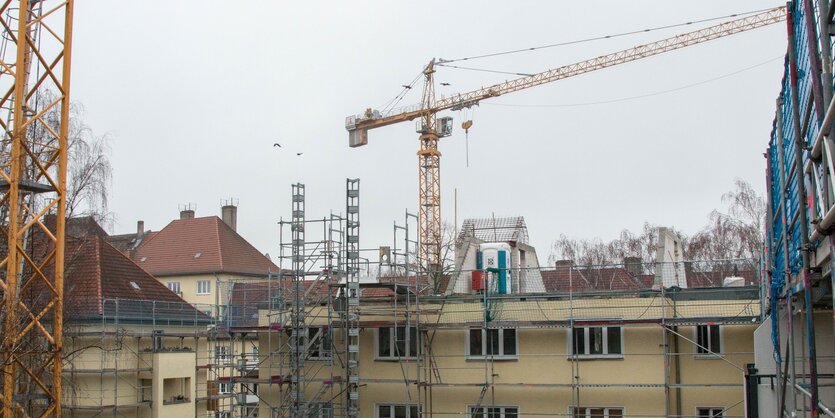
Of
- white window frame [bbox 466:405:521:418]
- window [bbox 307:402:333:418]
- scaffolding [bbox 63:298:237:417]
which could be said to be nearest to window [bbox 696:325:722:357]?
white window frame [bbox 466:405:521:418]

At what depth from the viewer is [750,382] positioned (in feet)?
44.5

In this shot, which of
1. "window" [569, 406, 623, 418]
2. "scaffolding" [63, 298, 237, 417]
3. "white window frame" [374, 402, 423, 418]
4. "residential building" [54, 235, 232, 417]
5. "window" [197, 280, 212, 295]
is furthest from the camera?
"window" [197, 280, 212, 295]

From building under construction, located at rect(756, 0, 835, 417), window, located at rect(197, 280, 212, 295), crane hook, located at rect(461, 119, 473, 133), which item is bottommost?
window, located at rect(197, 280, 212, 295)

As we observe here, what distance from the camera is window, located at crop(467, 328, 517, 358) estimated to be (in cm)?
2212

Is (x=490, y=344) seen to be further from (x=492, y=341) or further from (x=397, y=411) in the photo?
(x=397, y=411)

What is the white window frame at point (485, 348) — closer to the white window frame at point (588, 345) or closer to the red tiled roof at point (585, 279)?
the white window frame at point (588, 345)

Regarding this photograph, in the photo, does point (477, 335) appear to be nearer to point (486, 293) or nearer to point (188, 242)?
point (486, 293)

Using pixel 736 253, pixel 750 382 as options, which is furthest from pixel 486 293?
pixel 736 253

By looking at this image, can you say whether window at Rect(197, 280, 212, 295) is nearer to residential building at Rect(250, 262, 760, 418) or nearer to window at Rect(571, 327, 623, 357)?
residential building at Rect(250, 262, 760, 418)

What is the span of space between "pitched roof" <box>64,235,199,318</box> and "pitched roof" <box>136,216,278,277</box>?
80.3 feet

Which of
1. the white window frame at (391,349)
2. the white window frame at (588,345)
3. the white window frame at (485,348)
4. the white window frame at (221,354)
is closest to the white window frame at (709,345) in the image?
the white window frame at (588,345)

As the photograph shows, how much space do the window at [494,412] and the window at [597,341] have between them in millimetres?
1992

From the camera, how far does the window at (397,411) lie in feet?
74.3

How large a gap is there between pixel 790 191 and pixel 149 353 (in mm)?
26068
